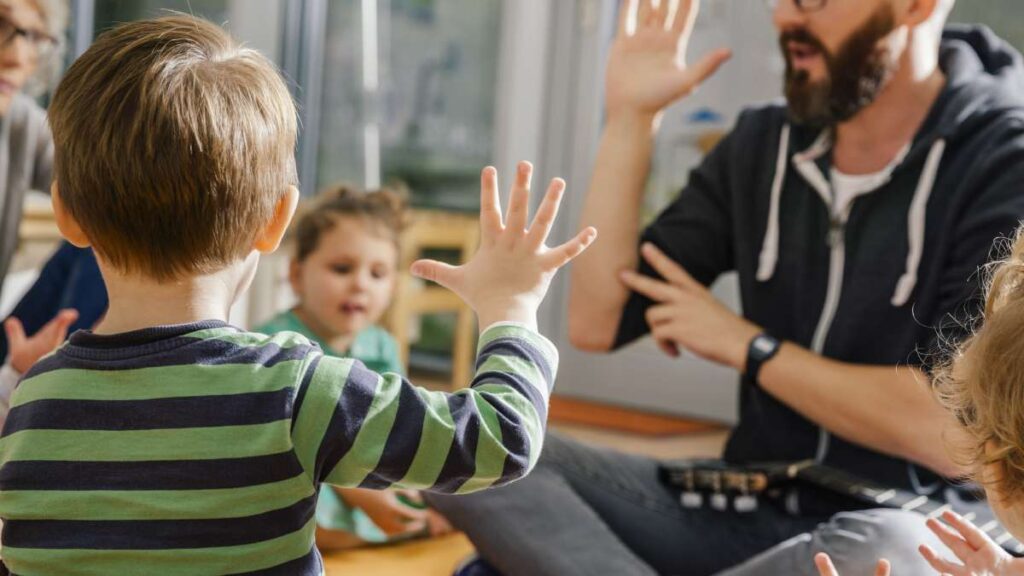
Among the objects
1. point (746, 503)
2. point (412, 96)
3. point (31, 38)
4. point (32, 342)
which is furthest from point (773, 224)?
point (412, 96)

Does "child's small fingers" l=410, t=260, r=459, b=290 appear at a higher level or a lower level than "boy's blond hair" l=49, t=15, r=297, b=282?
lower

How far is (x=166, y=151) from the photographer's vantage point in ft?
2.74

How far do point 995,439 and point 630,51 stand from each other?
1.01 metres

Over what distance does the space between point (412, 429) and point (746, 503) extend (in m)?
0.78

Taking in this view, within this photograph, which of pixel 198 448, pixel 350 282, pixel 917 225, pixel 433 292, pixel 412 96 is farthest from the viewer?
pixel 412 96

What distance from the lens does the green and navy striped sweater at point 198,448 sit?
0.82 metres

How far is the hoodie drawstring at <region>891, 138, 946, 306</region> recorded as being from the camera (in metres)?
1.48

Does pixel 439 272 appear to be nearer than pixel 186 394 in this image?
No

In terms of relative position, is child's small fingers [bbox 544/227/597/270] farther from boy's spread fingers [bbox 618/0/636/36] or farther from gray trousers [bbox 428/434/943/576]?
boy's spread fingers [bbox 618/0/636/36]

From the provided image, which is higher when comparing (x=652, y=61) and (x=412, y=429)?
(x=652, y=61)

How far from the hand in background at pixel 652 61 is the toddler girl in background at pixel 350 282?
0.63 m

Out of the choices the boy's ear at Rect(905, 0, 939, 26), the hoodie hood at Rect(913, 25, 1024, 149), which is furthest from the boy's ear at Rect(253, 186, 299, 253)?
the boy's ear at Rect(905, 0, 939, 26)

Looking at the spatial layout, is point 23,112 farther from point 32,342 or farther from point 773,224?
point 773,224

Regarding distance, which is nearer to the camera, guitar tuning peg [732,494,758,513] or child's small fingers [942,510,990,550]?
child's small fingers [942,510,990,550]
